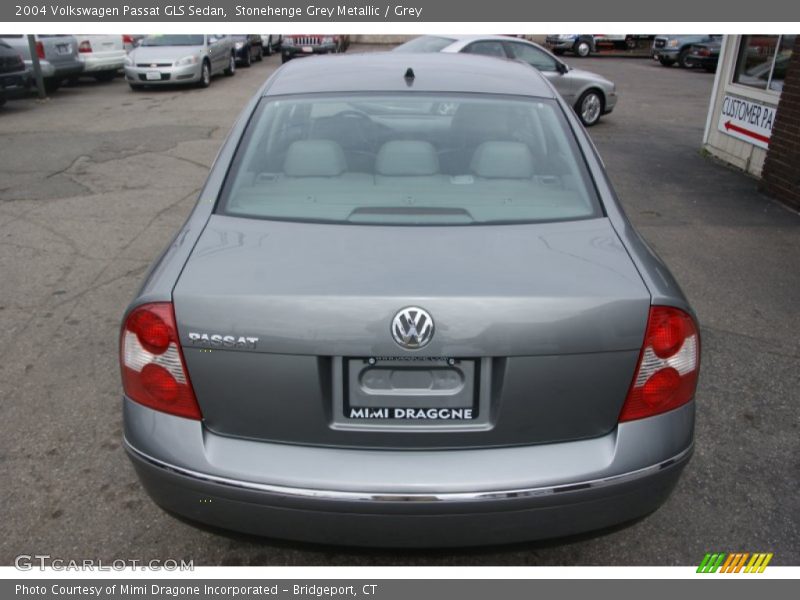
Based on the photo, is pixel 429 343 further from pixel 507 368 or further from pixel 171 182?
pixel 171 182

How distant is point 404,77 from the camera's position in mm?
3158

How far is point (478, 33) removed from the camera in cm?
1169

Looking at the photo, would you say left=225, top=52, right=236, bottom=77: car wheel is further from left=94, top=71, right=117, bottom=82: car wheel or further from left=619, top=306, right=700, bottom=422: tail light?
left=619, top=306, right=700, bottom=422: tail light

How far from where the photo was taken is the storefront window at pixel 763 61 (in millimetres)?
8383

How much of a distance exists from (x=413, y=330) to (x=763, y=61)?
8832 mm

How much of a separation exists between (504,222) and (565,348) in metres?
0.66

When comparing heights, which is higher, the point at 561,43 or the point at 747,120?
the point at 747,120

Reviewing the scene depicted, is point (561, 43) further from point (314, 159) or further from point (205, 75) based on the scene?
point (314, 159)

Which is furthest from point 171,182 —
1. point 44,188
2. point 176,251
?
point 176,251

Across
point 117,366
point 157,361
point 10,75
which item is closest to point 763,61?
point 117,366

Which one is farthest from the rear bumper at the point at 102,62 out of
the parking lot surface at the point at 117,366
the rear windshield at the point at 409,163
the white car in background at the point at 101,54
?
the rear windshield at the point at 409,163

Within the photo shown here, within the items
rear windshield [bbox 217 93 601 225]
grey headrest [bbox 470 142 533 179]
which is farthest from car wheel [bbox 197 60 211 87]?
grey headrest [bbox 470 142 533 179]

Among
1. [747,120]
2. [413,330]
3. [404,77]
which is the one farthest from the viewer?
[747,120]

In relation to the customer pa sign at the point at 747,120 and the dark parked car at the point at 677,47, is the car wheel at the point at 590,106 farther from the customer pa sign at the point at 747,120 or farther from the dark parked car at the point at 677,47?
the dark parked car at the point at 677,47
